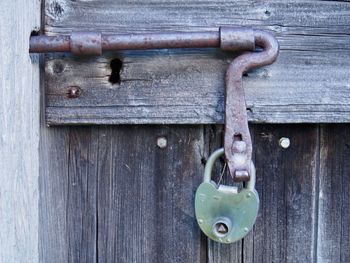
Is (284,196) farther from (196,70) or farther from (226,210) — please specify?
(196,70)

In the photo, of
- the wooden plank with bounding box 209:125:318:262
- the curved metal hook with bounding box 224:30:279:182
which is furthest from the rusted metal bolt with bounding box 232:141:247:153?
the wooden plank with bounding box 209:125:318:262

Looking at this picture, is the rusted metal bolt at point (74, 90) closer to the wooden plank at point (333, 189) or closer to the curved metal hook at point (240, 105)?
the curved metal hook at point (240, 105)

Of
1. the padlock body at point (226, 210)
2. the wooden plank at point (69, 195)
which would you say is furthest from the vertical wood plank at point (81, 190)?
the padlock body at point (226, 210)

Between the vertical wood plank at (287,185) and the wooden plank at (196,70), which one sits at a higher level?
the wooden plank at (196,70)

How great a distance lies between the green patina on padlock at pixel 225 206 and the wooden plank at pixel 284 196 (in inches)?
3.4

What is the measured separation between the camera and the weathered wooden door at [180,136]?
35.2 inches

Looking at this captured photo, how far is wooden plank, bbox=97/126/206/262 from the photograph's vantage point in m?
0.95

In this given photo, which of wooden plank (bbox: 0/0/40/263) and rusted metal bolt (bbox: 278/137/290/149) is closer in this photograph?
wooden plank (bbox: 0/0/40/263)

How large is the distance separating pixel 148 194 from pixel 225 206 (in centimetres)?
15

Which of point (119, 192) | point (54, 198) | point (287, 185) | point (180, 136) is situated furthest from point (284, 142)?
point (54, 198)

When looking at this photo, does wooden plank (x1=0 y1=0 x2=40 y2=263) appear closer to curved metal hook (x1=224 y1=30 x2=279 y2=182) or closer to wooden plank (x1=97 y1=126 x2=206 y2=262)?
wooden plank (x1=97 y1=126 x2=206 y2=262)

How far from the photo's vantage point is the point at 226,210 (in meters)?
0.88

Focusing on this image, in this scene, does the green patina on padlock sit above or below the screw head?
above

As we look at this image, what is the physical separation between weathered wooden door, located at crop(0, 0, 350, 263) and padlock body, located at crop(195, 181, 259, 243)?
7 cm
